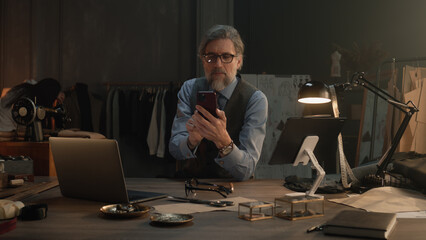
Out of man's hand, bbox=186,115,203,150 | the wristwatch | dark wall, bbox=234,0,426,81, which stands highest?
dark wall, bbox=234,0,426,81

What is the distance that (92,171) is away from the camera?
4.25ft

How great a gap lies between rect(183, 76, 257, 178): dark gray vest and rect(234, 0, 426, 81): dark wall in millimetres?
3675

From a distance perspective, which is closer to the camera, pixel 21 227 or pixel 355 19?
pixel 21 227

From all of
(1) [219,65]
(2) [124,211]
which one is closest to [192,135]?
(1) [219,65]

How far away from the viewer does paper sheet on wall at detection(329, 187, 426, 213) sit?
4.17 ft

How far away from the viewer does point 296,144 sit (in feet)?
4.86

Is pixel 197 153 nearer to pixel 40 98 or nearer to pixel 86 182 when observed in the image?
pixel 86 182

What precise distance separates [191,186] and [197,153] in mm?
903

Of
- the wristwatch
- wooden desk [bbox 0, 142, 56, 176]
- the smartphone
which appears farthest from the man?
wooden desk [bbox 0, 142, 56, 176]

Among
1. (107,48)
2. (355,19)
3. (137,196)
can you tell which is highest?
(355,19)

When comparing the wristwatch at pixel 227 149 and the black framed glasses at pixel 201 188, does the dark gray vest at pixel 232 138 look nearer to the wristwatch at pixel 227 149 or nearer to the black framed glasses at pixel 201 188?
the wristwatch at pixel 227 149

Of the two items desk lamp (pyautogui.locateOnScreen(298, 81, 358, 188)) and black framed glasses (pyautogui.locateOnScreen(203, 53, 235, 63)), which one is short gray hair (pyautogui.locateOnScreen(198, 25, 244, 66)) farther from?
desk lamp (pyautogui.locateOnScreen(298, 81, 358, 188))

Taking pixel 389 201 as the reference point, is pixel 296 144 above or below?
above

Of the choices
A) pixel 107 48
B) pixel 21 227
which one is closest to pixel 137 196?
pixel 21 227
